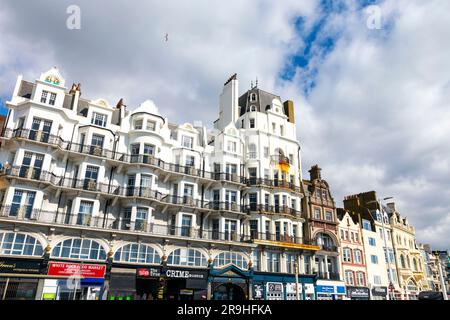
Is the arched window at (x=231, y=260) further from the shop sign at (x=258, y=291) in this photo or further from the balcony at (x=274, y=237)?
the balcony at (x=274, y=237)

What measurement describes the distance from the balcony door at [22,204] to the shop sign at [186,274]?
41.9 feet

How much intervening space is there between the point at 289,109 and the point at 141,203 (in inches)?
1077

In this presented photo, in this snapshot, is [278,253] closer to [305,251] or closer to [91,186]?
[305,251]

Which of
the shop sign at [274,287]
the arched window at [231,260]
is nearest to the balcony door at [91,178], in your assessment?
the arched window at [231,260]

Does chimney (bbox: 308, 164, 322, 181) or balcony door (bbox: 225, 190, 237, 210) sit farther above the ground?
chimney (bbox: 308, 164, 322, 181)

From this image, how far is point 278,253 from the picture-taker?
3812cm

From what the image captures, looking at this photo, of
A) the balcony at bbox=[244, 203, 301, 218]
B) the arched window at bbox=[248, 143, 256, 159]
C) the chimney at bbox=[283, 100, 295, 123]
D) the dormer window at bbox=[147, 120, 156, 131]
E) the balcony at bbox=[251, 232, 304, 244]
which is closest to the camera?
the dormer window at bbox=[147, 120, 156, 131]

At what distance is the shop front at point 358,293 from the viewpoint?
42625 mm

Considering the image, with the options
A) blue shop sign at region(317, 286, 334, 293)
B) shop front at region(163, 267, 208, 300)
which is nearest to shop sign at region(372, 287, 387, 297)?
blue shop sign at region(317, 286, 334, 293)

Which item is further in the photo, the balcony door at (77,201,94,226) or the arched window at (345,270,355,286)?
the arched window at (345,270,355,286)

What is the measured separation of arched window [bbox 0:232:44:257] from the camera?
25.1 metres

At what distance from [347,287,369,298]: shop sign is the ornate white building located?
26.3 feet

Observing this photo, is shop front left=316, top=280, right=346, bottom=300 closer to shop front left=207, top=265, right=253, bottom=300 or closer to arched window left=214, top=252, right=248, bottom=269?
shop front left=207, top=265, right=253, bottom=300

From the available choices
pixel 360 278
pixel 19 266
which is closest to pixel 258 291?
pixel 360 278
